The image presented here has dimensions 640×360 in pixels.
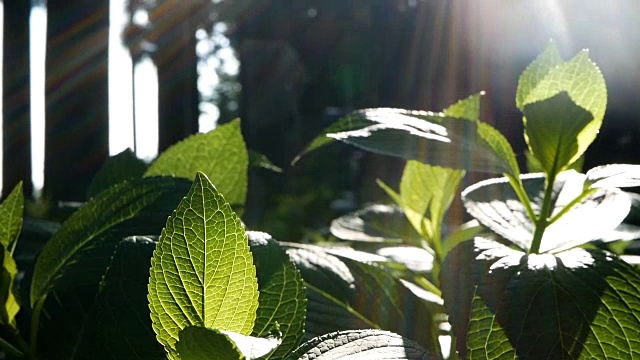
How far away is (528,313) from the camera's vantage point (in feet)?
0.97

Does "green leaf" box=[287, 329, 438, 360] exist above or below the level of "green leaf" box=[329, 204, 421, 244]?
below

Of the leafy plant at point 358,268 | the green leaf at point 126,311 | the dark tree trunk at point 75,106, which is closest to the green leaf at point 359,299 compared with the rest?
the leafy plant at point 358,268

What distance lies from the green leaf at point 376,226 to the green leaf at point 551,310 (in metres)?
0.35

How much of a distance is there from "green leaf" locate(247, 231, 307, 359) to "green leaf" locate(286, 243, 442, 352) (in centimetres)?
7

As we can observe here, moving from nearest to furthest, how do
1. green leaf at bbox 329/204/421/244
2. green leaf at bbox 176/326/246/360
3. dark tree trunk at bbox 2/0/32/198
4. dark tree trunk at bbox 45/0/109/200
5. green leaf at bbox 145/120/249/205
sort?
1. green leaf at bbox 176/326/246/360
2. green leaf at bbox 145/120/249/205
3. green leaf at bbox 329/204/421/244
4. dark tree trunk at bbox 45/0/109/200
5. dark tree trunk at bbox 2/0/32/198

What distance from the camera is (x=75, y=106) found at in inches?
40.9

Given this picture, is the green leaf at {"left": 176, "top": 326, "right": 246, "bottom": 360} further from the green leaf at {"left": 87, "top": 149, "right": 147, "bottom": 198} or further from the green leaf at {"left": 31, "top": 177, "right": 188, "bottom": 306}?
the green leaf at {"left": 87, "top": 149, "right": 147, "bottom": 198}

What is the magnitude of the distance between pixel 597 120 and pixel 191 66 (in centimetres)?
114

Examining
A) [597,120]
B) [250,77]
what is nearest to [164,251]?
[597,120]

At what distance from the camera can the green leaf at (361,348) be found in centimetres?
25

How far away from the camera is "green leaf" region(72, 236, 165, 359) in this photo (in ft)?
1.00

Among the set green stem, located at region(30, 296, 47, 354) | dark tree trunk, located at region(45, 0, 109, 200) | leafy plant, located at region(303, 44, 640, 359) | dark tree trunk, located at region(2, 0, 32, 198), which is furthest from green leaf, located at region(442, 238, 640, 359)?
dark tree trunk, located at region(2, 0, 32, 198)

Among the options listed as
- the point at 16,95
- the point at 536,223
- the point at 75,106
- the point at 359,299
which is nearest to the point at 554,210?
the point at 536,223

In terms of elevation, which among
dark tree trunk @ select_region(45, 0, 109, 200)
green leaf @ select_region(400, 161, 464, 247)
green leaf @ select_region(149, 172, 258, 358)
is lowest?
green leaf @ select_region(149, 172, 258, 358)
